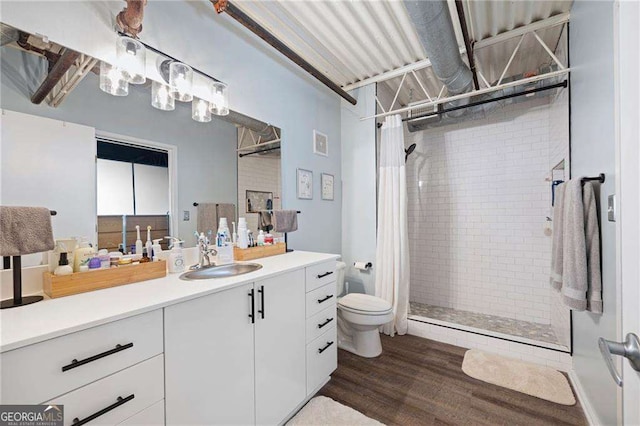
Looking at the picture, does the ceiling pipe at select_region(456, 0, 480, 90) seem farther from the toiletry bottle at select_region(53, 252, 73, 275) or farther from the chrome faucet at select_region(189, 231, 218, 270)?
the toiletry bottle at select_region(53, 252, 73, 275)

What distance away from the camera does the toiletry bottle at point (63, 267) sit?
1075mm

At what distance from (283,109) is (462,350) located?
2.78m

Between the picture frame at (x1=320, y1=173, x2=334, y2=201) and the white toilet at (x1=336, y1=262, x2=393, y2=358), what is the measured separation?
79 cm

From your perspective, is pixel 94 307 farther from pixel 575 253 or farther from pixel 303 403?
pixel 575 253

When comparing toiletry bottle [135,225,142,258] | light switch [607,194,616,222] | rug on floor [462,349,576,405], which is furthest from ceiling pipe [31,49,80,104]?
rug on floor [462,349,576,405]

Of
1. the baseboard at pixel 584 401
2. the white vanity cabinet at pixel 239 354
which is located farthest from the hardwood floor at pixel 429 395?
the white vanity cabinet at pixel 239 354

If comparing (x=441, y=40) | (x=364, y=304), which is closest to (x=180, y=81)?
(x=441, y=40)

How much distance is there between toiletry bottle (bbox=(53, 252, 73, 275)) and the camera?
108 cm

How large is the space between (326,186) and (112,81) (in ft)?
6.43

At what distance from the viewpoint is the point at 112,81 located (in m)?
1.34

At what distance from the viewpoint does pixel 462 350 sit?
7.97 feet

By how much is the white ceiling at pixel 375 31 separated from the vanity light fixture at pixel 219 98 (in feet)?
2.05

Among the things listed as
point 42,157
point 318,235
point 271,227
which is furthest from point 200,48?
point 318,235
